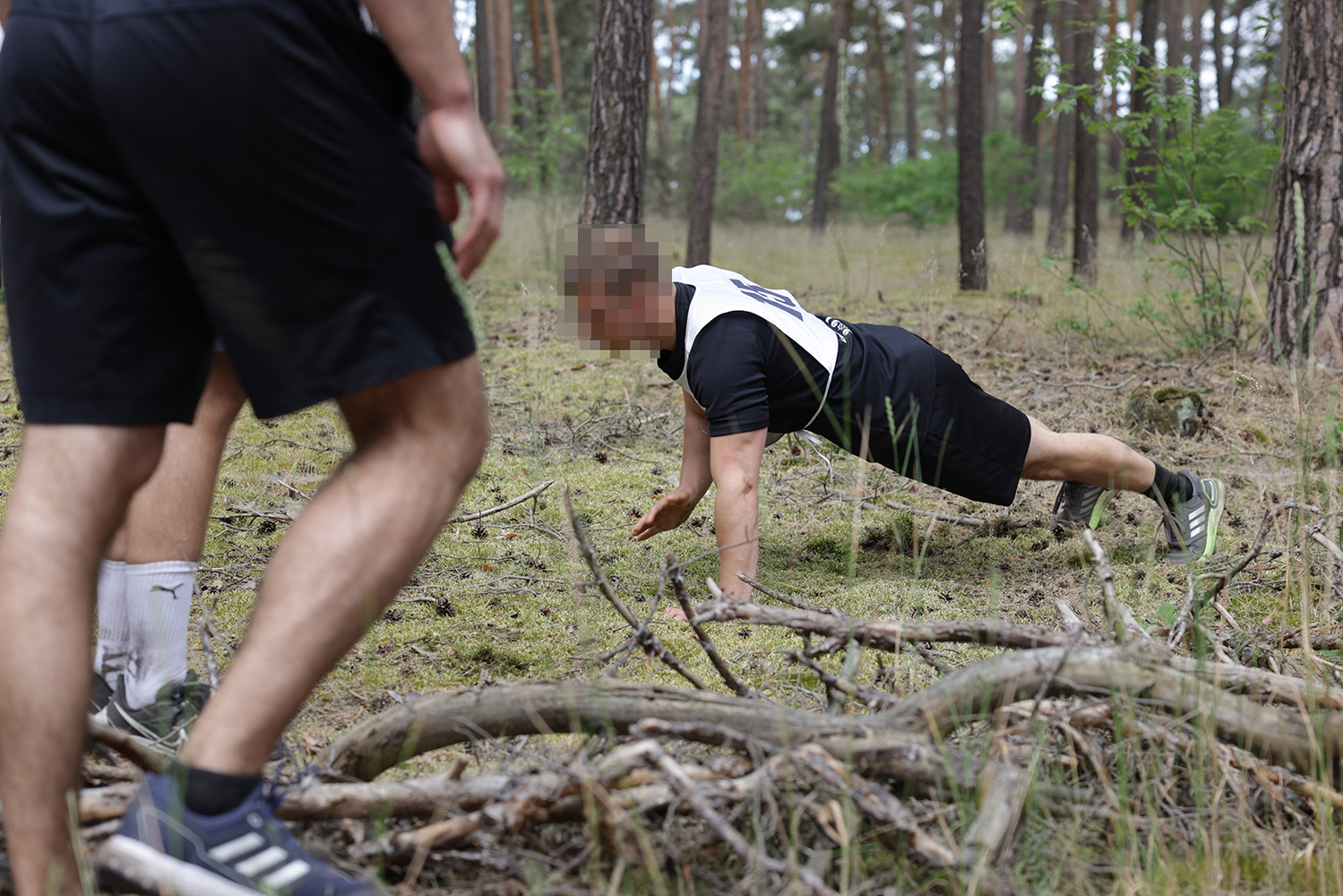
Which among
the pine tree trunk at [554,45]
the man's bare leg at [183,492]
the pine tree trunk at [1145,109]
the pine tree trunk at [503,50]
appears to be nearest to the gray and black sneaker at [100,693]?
the man's bare leg at [183,492]

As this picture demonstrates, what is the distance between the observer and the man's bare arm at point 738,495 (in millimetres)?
2959

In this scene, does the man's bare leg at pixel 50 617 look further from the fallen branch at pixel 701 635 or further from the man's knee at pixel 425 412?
the fallen branch at pixel 701 635

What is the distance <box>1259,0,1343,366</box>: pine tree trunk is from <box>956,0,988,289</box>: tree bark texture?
4763mm

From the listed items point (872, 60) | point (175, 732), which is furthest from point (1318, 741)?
point (872, 60)

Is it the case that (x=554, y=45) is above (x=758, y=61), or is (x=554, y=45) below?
below

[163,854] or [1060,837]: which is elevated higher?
[163,854]

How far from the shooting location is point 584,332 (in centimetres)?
300

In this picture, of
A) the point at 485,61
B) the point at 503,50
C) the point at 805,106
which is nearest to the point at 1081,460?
the point at 485,61

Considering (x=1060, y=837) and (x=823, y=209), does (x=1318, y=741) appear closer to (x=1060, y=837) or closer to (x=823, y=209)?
(x=1060, y=837)

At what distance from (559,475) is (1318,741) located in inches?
132

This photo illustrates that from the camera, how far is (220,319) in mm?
1334

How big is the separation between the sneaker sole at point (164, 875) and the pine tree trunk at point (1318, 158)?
5.96m

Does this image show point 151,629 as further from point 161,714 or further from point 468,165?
point 468,165

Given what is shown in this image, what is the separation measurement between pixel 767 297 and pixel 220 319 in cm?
224
